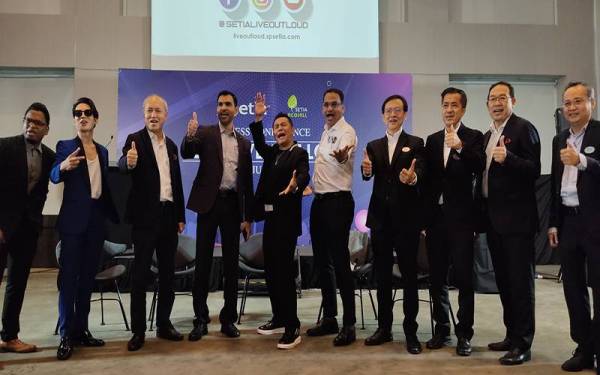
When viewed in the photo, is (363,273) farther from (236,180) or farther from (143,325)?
(143,325)

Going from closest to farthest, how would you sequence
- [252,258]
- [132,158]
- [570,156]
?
[570,156] < [132,158] < [252,258]

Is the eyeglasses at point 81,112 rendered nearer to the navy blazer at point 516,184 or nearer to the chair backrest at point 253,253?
the chair backrest at point 253,253

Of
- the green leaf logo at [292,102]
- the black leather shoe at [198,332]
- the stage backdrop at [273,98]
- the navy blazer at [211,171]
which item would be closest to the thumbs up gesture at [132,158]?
the navy blazer at [211,171]

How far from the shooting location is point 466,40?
8.66 metres

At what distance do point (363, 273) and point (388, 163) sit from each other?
1.43m

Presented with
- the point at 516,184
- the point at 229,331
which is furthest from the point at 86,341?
the point at 516,184

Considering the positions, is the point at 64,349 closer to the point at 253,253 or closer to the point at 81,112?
the point at 81,112

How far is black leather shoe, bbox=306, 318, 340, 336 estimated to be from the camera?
3619 millimetres

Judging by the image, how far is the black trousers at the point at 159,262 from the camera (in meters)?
3.30

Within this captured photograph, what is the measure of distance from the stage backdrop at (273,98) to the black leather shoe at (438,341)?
4356 millimetres

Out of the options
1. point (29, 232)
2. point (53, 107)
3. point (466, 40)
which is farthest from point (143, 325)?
point (466, 40)

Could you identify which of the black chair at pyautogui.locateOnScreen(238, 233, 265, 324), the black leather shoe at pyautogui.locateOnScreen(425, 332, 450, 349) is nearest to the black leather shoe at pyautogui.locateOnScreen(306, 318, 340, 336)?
the black leather shoe at pyautogui.locateOnScreen(425, 332, 450, 349)

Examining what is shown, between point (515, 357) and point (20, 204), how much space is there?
10.7ft

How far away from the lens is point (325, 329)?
3627mm
